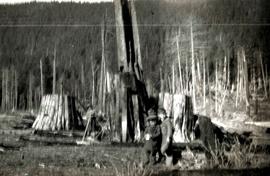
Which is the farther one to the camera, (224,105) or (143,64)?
(143,64)

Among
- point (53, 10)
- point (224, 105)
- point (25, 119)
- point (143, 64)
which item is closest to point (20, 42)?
point (53, 10)

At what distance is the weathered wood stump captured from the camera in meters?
18.4

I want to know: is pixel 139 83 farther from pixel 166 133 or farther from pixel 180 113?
pixel 166 133

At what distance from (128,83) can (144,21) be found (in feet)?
6.60

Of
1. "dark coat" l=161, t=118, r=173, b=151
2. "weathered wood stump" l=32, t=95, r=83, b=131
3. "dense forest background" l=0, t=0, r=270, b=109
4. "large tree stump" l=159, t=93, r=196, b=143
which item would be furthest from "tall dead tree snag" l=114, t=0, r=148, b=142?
"dark coat" l=161, t=118, r=173, b=151

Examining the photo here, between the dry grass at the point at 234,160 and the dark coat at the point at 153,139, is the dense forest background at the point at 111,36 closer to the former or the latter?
the dry grass at the point at 234,160

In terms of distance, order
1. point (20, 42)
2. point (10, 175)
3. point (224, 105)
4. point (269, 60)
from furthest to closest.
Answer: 1. point (224, 105)
2. point (20, 42)
3. point (269, 60)
4. point (10, 175)

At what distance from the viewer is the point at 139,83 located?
16.5 m

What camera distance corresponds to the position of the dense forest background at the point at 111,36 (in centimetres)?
1325

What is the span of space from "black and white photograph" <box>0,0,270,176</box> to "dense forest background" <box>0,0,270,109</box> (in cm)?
4

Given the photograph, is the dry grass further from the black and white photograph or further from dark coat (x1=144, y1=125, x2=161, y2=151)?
dark coat (x1=144, y1=125, x2=161, y2=151)

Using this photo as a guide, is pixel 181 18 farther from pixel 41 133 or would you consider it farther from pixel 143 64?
pixel 41 133

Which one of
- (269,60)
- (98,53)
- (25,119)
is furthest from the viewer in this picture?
(25,119)

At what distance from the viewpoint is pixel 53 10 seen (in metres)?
14.2
